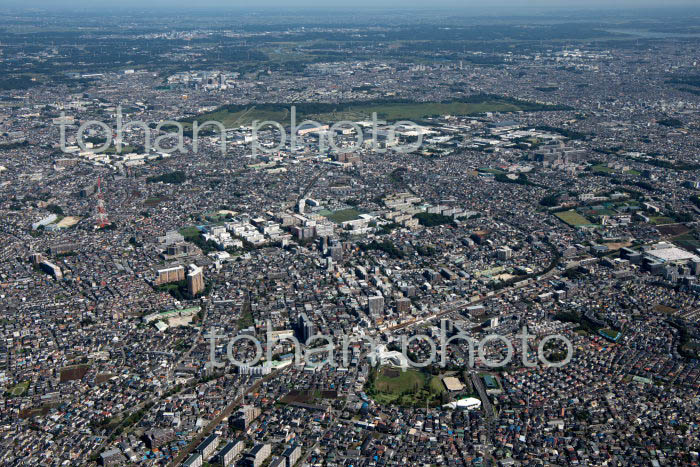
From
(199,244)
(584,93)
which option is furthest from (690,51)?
(199,244)

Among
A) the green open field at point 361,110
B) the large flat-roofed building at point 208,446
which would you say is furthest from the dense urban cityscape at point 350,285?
the green open field at point 361,110

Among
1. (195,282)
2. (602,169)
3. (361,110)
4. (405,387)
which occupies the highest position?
(361,110)

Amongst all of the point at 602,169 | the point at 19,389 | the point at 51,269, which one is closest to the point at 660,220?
the point at 602,169

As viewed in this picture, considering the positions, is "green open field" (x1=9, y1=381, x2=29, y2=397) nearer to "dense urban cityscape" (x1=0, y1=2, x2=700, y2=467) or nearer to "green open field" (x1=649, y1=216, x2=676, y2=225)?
"dense urban cityscape" (x1=0, y1=2, x2=700, y2=467)

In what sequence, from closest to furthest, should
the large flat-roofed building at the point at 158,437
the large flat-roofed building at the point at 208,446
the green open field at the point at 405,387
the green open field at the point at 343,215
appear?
the large flat-roofed building at the point at 208,446 < the large flat-roofed building at the point at 158,437 < the green open field at the point at 405,387 < the green open field at the point at 343,215

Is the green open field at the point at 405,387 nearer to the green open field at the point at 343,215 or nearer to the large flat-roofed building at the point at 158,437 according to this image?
the large flat-roofed building at the point at 158,437

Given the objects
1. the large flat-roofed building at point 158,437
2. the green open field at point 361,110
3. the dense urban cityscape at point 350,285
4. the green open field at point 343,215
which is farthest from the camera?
the green open field at point 361,110

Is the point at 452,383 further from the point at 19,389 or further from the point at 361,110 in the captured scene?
the point at 361,110
